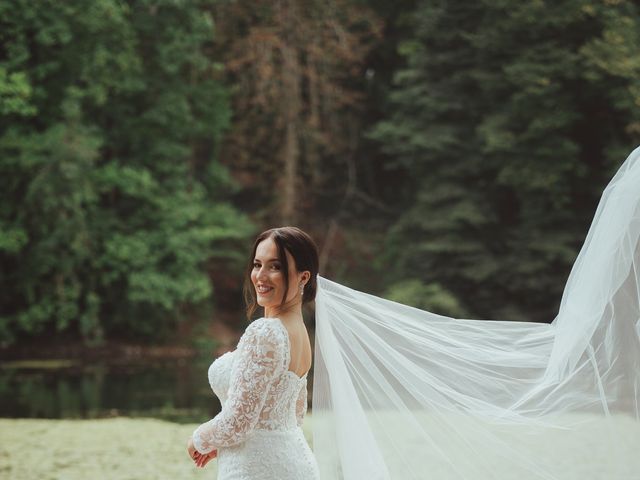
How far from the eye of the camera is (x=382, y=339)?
124 inches

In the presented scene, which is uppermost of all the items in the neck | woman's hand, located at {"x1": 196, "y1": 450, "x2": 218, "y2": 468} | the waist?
the neck

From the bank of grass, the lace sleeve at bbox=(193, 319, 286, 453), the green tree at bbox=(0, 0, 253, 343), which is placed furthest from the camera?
the green tree at bbox=(0, 0, 253, 343)

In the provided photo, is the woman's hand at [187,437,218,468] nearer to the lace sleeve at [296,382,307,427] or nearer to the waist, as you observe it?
the waist

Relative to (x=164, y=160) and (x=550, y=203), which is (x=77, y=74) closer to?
(x=164, y=160)

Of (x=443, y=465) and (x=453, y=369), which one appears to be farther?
(x=453, y=369)

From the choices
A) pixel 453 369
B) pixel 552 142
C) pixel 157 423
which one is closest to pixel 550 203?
pixel 552 142

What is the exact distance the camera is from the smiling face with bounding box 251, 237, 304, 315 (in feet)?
8.38

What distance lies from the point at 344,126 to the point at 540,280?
8.33 meters

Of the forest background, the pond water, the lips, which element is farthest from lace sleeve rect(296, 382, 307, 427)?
the forest background

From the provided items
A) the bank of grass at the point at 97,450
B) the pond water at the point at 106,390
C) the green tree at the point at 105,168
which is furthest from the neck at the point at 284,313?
the green tree at the point at 105,168

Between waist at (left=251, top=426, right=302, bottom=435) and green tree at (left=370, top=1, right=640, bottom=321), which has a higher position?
green tree at (left=370, top=1, right=640, bottom=321)

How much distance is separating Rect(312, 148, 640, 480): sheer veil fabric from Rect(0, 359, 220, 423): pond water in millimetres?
8536

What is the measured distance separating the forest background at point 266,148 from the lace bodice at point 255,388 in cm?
1551

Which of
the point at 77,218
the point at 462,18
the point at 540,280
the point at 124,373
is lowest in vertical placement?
the point at 124,373
